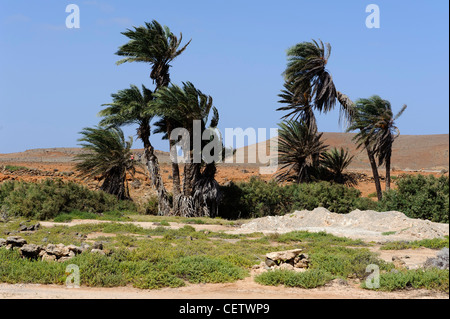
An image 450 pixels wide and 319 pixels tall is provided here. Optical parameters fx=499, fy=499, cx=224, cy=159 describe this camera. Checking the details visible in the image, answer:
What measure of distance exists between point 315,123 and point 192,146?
318 inches

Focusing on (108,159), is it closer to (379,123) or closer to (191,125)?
(191,125)

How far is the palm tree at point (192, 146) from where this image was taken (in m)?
23.3

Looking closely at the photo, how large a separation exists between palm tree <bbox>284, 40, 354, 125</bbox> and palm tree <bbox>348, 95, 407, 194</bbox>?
1.82 meters

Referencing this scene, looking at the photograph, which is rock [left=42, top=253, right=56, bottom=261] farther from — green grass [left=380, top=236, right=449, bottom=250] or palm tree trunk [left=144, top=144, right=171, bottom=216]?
palm tree trunk [left=144, top=144, right=171, bottom=216]

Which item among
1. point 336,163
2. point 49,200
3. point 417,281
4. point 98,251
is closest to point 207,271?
point 98,251

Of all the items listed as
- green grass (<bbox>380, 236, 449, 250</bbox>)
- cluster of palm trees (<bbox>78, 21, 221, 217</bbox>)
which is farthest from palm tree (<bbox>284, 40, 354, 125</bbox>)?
green grass (<bbox>380, 236, 449, 250</bbox>)

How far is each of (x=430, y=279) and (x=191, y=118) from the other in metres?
16.1

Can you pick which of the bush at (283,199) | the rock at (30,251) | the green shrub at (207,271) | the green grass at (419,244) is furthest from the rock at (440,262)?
the bush at (283,199)

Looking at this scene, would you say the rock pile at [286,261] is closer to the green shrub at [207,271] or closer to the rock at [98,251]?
the green shrub at [207,271]

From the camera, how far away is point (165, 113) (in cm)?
2355

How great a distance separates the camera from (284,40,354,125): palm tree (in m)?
28.1
